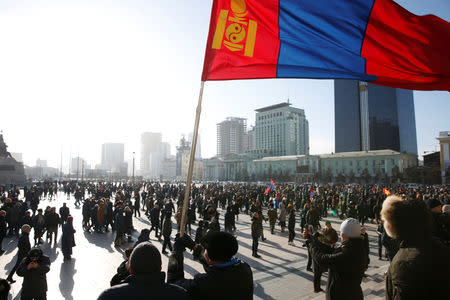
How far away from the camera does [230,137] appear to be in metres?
188

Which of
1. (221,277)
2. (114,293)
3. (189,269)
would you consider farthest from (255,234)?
(114,293)

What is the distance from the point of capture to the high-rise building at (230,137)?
187m

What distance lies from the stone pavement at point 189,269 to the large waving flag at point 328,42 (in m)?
4.65

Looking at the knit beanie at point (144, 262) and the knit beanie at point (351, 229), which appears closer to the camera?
the knit beanie at point (144, 262)

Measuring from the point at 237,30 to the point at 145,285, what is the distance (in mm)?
3881

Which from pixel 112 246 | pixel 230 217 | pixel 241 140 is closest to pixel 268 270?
pixel 230 217

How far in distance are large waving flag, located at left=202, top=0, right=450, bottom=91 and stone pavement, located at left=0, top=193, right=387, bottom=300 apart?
465 centimetres

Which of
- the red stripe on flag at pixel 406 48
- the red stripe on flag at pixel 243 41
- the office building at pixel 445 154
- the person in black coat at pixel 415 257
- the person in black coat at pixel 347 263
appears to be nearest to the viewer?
the person in black coat at pixel 415 257

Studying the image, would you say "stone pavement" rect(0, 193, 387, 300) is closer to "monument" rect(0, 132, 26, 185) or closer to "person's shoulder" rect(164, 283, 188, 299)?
"person's shoulder" rect(164, 283, 188, 299)

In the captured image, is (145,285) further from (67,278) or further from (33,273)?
(67,278)

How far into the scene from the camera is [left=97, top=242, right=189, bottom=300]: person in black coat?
5.57 ft

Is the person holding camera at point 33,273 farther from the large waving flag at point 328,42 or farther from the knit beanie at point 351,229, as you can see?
the knit beanie at point 351,229

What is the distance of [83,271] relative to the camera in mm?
7766

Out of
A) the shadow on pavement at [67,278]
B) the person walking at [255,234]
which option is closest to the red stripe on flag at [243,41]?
the shadow on pavement at [67,278]
